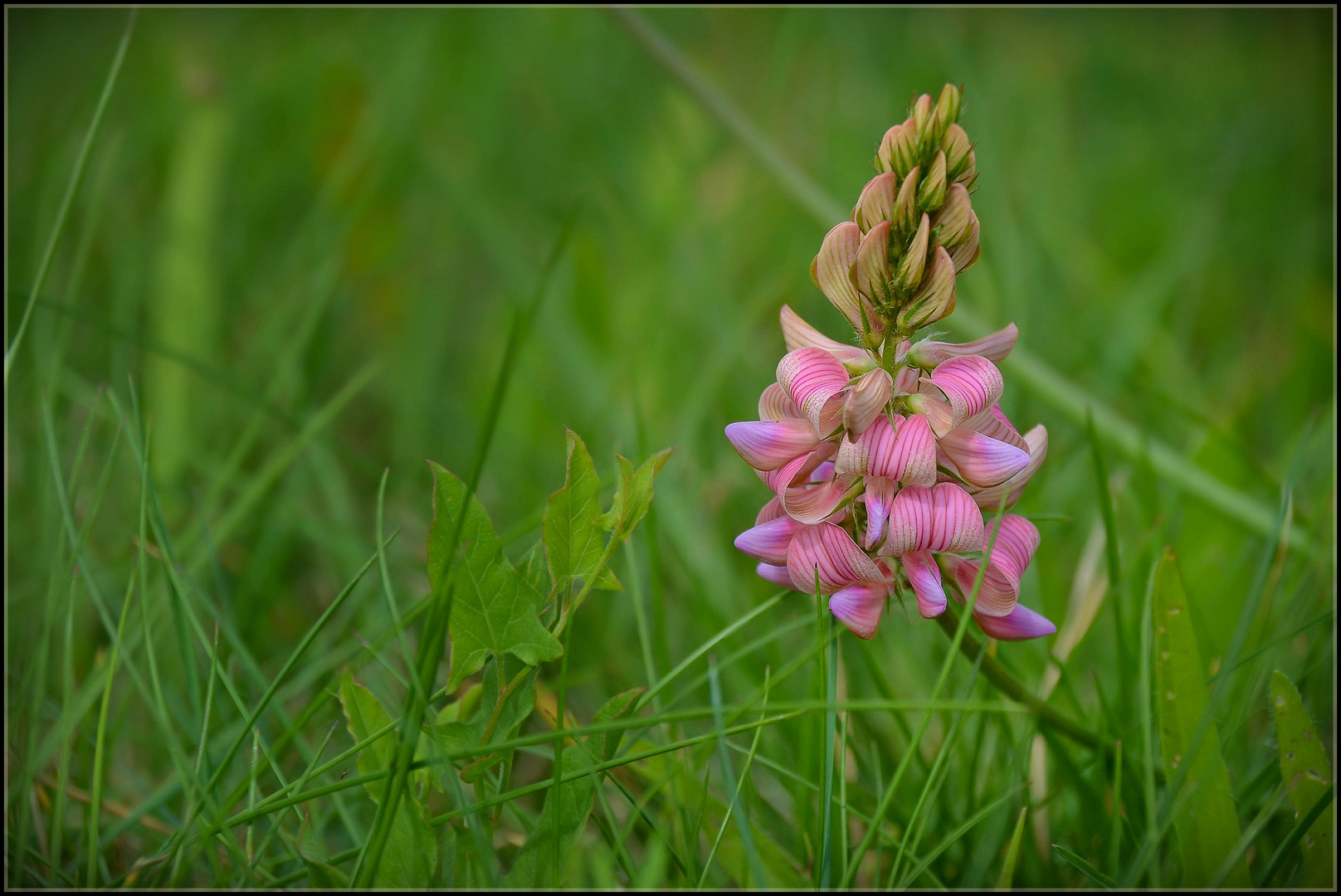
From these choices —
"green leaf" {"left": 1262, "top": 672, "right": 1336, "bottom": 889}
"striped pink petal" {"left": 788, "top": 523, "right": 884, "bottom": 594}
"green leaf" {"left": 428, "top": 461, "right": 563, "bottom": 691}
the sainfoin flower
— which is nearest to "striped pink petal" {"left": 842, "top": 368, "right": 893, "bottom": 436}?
the sainfoin flower

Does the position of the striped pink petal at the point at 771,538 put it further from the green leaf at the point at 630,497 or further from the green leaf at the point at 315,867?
the green leaf at the point at 315,867

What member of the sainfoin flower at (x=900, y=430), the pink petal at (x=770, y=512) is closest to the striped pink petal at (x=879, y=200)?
the sainfoin flower at (x=900, y=430)

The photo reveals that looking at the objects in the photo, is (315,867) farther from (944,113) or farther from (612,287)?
(612,287)

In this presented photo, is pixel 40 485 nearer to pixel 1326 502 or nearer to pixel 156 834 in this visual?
pixel 156 834

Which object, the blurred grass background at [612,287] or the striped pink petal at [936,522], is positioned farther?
the blurred grass background at [612,287]

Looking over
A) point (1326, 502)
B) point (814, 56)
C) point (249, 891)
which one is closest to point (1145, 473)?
point (1326, 502)
